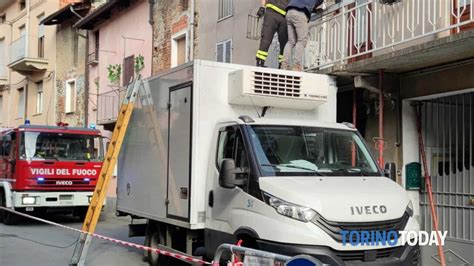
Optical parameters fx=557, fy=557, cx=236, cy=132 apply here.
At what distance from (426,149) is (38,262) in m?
6.51

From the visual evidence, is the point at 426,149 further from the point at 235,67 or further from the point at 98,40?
the point at 98,40

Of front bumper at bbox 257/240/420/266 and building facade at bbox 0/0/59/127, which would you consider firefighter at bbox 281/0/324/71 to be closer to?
front bumper at bbox 257/240/420/266

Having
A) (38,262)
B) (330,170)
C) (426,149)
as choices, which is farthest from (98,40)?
(330,170)

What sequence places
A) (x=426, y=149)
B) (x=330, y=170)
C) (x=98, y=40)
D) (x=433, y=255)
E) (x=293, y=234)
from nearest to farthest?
1. (x=293, y=234)
2. (x=330, y=170)
3. (x=433, y=255)
4. (x=426, y=149)
5. (x=98, y=40)

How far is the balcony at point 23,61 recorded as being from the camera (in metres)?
26.4

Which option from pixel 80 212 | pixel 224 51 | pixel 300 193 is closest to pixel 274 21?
pixel 300 193

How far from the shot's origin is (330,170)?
618cm

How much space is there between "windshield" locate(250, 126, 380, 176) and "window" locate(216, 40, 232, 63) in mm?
7980

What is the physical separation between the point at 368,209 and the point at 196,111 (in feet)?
7.88

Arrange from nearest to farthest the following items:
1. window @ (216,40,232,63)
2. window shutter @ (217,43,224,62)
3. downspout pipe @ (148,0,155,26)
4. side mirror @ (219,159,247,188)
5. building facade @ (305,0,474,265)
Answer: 1. side mirror @ (219,159,247,188)
2. building facade @ (305,0,474,265)
3. window @ (216,40,232,63)
4. window shutter @ (217,43,224,62)
5. downspout pipe @ (148,0,155,26)

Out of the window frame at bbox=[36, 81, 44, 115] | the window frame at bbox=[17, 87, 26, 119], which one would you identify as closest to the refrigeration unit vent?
the window frame at bbox=[36, 81, 44, 115]

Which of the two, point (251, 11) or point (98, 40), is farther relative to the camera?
point (98, 40)

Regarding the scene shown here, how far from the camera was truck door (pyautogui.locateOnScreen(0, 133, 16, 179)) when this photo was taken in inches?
522

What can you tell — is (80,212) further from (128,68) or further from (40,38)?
(40,38)
